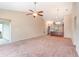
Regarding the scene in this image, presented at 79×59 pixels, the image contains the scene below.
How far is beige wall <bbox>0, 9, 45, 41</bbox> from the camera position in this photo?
9.23 meters

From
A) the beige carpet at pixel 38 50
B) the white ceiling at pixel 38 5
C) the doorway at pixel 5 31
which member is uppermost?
the white ceiling at pixel 38 5

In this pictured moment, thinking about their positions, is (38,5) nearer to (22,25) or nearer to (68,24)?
(22,25)

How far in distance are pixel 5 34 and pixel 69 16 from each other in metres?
5.41

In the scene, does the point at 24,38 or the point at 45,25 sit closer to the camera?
the point at 24,38

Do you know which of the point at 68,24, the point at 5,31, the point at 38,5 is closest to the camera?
the point at 38,5

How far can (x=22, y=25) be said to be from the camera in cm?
996

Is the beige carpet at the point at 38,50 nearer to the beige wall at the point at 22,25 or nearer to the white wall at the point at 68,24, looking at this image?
the beige wall at the point at 22,25

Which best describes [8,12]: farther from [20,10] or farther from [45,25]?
[45,25]

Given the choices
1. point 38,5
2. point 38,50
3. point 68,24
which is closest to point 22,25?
point 38,5

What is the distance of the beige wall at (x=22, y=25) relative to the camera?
30.3ft

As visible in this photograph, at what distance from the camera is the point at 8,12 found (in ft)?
29.5

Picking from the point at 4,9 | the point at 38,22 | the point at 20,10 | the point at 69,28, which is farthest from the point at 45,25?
the point at 4,9

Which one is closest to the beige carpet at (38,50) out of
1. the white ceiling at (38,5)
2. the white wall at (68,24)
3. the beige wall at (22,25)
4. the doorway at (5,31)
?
the doorway at (5,31)

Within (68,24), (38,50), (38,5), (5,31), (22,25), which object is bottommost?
(38,50)
